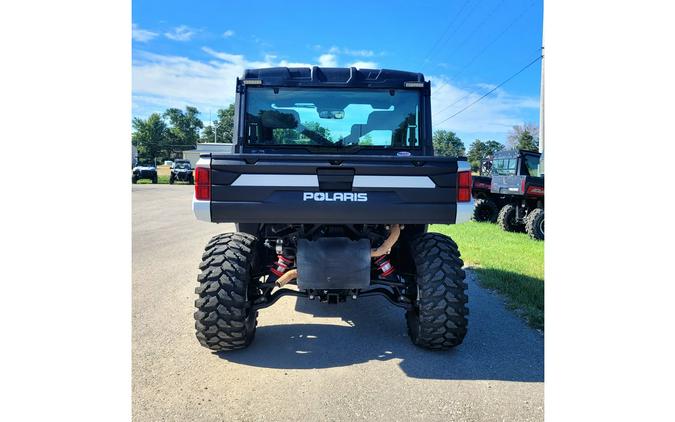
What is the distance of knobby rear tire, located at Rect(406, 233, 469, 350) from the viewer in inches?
131

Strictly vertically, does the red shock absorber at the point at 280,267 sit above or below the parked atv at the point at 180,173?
below

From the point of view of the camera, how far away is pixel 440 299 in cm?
335

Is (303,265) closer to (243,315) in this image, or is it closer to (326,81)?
(243,315)

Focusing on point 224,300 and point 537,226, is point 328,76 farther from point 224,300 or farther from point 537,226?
point 537,226

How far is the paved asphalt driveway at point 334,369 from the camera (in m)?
2.65

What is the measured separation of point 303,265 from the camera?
131 inches

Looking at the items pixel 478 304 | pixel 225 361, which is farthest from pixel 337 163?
pixel 478 304

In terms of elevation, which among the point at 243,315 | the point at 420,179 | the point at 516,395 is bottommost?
the point at 516,395

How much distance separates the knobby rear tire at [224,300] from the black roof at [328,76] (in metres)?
1.67

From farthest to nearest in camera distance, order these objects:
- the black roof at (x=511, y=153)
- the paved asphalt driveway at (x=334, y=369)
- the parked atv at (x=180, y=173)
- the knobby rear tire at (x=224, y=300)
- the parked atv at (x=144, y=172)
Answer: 1. the parked atv at (x=180, y=173)
2. the parked atv at (x=144, y=172)
3. the black roof at (x=511, y=153)
4. the knobby rear tire at (x=224, y=300)
5. the paved asphalt driveway at (x=334, y=369)

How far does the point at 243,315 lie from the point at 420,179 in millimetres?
1704

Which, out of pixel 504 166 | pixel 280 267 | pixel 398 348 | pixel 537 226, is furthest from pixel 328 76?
pixel 504 166

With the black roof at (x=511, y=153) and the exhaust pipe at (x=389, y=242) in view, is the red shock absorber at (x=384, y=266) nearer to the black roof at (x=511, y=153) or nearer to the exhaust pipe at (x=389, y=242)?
the exhaust pipe at (x=389, y=242)

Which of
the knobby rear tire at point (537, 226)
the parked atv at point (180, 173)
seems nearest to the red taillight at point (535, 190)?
the knobby rear tire at point (537, 226)
